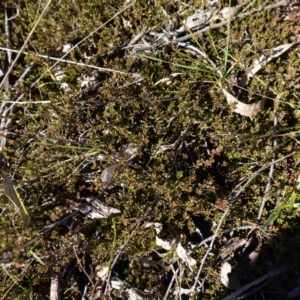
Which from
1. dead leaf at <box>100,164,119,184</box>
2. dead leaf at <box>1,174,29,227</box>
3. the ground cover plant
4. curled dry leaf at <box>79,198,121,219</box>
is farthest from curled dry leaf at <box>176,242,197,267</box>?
dead leaf at <box>1,174,29,227</box>

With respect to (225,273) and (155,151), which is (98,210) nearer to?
(155,151)

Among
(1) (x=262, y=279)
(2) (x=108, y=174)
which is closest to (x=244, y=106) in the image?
(2) (x=108, y=174)

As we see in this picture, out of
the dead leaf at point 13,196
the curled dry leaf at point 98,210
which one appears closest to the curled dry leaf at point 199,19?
the curled dry leaf at point 98,210

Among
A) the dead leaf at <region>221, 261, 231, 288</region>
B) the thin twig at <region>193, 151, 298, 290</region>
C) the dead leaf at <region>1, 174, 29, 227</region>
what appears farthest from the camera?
the dead leaf at <region>221, 261, 231, 288</region>

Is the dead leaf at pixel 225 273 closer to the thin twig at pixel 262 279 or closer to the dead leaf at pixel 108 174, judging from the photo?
the thin twig at pixel 262 279

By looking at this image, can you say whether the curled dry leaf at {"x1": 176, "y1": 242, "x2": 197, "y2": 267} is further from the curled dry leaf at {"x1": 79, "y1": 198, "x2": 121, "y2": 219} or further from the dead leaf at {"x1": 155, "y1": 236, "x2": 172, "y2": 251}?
the curled dry leaf at {"x1": 79, "y1": 198, "x2": 121, "y2": 219}

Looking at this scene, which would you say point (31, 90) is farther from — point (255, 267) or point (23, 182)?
point (255, 267)
